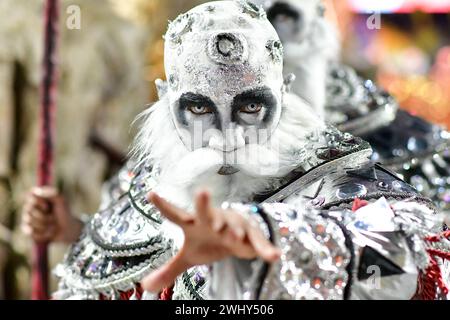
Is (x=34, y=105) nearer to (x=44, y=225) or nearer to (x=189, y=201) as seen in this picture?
(x=44, y=225)

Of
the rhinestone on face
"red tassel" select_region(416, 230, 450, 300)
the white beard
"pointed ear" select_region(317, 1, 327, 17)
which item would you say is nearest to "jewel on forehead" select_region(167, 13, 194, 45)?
the white beard

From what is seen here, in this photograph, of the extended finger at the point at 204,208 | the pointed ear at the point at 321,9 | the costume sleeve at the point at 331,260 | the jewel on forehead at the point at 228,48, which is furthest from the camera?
the pointed ear at the point at 321,9

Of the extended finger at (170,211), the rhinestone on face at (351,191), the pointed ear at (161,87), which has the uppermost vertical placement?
the pointed ear at (161,87)

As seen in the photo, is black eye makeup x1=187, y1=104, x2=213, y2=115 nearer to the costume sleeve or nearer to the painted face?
the painted face

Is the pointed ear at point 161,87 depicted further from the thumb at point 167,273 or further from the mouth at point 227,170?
the thumb at point 167,273

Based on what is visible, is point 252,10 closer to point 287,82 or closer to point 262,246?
point 287,82

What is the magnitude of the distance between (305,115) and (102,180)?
90.8 inches

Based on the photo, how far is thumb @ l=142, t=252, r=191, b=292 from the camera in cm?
112

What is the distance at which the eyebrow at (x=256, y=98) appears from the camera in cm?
134

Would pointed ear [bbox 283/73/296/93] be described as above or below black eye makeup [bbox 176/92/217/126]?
above

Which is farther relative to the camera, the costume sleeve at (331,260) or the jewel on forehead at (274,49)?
the jewel on forehead at (274,49)

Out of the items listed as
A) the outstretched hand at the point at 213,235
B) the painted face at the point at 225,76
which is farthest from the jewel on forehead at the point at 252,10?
the outstretched hand at the point at 213,235

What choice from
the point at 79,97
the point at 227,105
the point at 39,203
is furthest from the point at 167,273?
the point at 79,97
